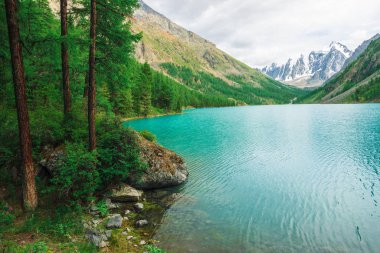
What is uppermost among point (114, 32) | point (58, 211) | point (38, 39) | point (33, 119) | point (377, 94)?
point (377, 94)

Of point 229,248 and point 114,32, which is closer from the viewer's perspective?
point 229,248

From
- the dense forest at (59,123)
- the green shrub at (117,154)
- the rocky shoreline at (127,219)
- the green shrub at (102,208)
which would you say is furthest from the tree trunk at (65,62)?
the rocky shoreline at (127,219)

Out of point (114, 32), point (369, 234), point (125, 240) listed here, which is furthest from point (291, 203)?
point (114, 32)

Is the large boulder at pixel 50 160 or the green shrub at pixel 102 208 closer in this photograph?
the green shrub at pixel 102 208

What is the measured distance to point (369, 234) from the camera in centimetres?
1286

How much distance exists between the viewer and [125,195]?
16156 mm

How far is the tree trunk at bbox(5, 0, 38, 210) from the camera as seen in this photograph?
10508mm

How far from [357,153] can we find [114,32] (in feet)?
106

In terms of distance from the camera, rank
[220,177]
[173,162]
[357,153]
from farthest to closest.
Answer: [357,153] → [220,177] → [173,162]

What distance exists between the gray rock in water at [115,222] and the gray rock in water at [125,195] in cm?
272

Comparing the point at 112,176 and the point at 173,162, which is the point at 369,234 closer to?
the point at 173,162

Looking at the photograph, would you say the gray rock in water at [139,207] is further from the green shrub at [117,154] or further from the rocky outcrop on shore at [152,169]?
the green shrub at [117,154]

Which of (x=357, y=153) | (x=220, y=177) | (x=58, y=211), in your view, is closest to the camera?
(x=58, y=211)

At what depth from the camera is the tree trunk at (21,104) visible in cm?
1051
